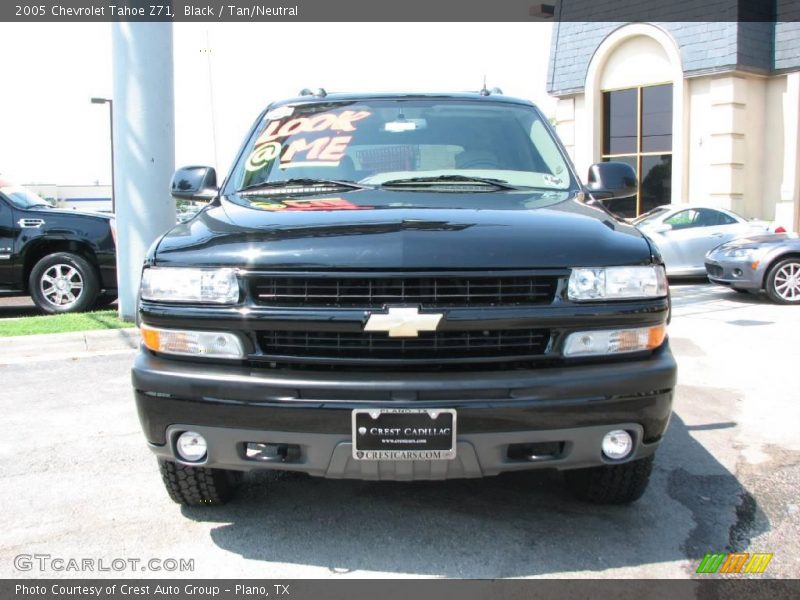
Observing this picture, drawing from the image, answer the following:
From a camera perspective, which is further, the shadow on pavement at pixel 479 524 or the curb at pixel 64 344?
the curb at pixel 64 344

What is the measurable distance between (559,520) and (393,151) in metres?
1.99

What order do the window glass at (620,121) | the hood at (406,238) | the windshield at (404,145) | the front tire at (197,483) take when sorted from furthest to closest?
1. the window glass at (620,121)
2. the windshield at (404,145)
3. the front tire at (197,483)
4. the hood at (406,238)

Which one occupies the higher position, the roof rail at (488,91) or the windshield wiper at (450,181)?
the roof rail at (488,91)

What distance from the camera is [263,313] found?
2.80 metres

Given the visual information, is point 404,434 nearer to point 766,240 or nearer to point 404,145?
point 404,145

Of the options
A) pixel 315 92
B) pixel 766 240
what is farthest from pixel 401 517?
pixel 766 240

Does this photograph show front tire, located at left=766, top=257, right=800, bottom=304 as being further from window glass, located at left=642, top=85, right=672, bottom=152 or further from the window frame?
window glass, located at left=642, top=85, right=672, bottom=152

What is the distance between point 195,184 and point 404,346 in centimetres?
204

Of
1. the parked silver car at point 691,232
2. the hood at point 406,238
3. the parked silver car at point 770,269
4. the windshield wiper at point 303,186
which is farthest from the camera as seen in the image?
the parked silver car at point 691,232

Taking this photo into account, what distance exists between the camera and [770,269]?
1050 cm

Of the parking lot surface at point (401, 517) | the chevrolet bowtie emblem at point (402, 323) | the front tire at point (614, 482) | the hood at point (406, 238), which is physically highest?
the hood at point (406, 238)

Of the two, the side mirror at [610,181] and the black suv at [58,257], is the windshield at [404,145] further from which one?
the black suv at [58,257]

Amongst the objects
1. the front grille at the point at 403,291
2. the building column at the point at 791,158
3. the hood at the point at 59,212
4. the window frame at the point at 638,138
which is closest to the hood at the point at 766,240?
the building column at the point at 791,158

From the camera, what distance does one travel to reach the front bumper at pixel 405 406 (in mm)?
2705
